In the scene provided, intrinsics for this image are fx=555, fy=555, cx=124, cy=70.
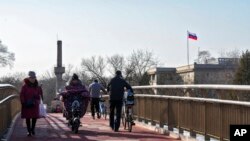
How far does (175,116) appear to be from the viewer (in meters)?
15.1

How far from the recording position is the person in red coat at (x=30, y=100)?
49.8ft

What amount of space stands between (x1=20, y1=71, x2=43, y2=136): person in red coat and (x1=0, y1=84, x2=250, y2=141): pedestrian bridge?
0.46 metres

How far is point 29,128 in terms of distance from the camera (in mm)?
15242

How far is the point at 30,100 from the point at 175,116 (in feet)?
13.1

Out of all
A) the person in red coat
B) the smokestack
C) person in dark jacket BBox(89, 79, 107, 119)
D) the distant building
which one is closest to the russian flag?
the distant building

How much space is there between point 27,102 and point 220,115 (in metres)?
5.95

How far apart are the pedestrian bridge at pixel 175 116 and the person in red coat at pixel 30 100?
463 mm

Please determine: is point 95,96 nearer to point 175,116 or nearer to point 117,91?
point 117,91

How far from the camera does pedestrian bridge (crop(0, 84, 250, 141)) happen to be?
11.0 meters

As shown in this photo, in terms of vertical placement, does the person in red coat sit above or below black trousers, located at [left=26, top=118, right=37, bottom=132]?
above

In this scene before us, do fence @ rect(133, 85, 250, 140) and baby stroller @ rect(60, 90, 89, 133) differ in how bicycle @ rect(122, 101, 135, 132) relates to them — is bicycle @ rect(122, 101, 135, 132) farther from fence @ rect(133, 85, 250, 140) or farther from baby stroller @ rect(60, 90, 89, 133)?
baby stroller @ rect(60, 90, 89, 133)

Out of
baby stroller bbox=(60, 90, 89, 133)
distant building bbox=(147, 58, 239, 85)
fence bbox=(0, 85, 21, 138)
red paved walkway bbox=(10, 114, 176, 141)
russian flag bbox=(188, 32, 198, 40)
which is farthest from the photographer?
distant building bbox=(147, 58, 239, 85)

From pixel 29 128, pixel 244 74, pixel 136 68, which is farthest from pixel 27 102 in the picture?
pixel 136 68

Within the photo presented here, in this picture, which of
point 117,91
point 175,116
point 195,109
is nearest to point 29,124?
point 117,91
